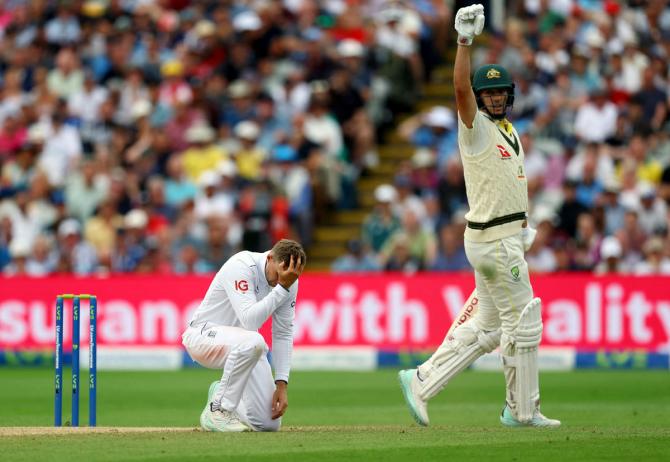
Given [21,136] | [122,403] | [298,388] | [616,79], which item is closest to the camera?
[122,403]

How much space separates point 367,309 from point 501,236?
816 centimetres

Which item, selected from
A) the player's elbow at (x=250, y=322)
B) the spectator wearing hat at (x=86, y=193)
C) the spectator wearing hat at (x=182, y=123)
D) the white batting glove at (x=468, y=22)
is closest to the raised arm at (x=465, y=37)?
the white batting glove at (x=468, y=22)

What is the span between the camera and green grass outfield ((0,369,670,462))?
8.10 meters

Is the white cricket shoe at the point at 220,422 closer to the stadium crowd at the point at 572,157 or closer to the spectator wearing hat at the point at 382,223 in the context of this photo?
the stadium crowd at the point at 572,157

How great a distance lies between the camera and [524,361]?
9.41 meters

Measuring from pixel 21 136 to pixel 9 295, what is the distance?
13.4 ft

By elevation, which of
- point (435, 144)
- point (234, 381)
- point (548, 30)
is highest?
point (548, 30)

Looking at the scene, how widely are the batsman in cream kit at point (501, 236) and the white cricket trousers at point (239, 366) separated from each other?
1.41m

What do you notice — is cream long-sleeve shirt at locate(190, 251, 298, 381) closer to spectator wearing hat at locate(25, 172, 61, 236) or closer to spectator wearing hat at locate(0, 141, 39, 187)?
spectator wearing hat at locate(25, 172, 61, 236)

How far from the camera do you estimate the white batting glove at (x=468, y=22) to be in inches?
351

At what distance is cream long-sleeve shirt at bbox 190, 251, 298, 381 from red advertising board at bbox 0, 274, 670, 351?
7203 mm

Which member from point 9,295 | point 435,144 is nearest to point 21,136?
point 9,295

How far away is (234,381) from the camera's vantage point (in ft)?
30.4

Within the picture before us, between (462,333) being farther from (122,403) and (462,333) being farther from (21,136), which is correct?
(21,136)
